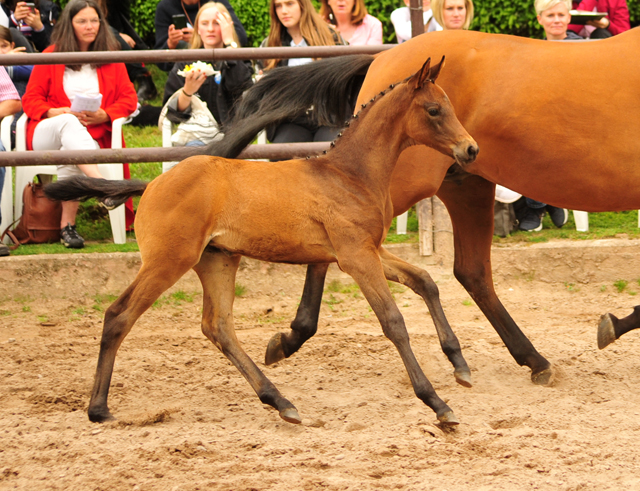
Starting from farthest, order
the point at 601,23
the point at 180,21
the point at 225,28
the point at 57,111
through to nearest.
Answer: the point at 180,21 < the point at 601,23 < the point at 225,28 < the point at 57,111

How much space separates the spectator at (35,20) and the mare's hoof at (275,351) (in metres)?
5.16

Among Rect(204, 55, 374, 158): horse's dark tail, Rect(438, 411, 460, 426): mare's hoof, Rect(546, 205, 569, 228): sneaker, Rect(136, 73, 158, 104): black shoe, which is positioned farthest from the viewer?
Rect(136, 73, 158, 104): black shoe

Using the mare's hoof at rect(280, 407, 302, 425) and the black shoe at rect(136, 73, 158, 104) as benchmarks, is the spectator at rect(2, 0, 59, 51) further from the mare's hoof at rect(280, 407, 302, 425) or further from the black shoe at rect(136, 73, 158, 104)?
the mare's hoof at rect(280, 407, 302, 425)

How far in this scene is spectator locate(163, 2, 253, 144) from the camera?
6.02 metres

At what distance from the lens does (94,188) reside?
3479 millimetres

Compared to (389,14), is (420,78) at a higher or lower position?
lower

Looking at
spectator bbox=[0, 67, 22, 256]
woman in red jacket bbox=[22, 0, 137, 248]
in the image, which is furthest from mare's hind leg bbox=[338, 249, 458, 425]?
spectator bbox=[0, 67, 22, 256]

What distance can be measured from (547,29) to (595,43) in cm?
227

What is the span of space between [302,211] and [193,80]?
115 inches

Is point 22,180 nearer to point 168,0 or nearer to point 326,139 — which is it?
point 326,139

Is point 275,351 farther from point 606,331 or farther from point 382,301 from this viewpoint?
point 606,331

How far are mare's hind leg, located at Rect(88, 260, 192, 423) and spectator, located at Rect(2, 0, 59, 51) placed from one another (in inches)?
211

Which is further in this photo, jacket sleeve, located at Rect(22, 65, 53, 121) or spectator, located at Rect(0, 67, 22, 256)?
spectator, located at Rect(0, 67, 22, 256)

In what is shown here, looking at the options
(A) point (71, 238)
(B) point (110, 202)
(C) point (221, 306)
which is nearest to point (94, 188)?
(B) point (110, 202)
